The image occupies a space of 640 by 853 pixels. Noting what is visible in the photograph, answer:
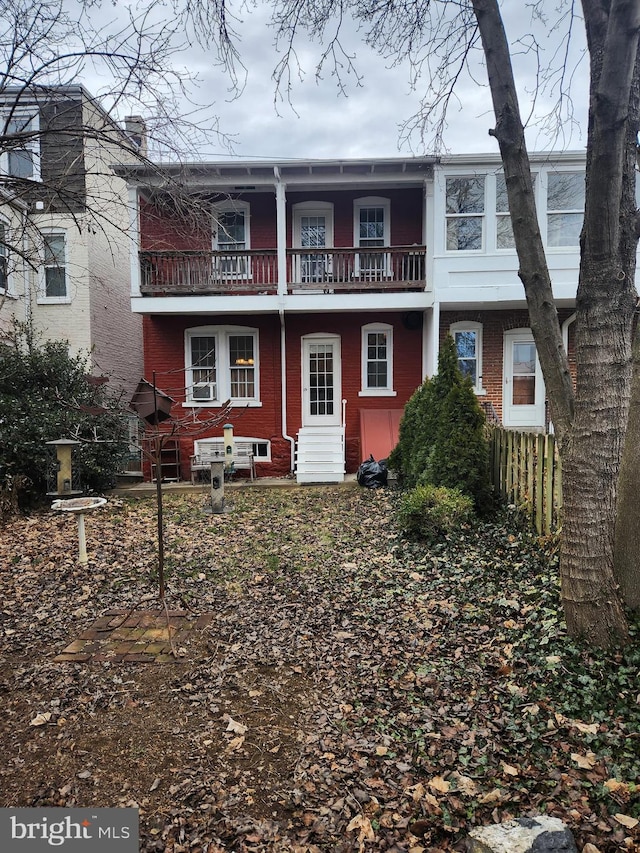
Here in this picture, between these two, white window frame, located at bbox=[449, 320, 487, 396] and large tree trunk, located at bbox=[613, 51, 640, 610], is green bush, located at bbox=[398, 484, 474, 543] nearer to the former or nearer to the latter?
large tree trunk, located at bbox=[613, 51, 640, 610]

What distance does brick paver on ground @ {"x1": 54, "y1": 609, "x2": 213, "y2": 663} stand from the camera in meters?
3.69

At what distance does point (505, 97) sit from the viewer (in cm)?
343

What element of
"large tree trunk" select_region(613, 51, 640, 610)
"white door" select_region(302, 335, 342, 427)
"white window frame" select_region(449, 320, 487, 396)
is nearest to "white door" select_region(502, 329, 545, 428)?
"white window frame" select_region(449, 320, 487, 396)

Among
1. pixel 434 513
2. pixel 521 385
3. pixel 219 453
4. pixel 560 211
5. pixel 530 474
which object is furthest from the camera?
pixel 521 385

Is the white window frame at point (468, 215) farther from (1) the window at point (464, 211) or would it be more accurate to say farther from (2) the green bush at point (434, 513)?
(2) the green bush at point (434, 513)

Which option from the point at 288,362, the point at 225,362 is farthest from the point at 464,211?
the point at 225,362

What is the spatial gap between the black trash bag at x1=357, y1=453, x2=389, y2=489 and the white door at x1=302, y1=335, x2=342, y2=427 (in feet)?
7.71

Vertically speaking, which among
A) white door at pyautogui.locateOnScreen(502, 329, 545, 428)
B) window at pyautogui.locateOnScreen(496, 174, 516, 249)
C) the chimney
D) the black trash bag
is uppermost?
window at pyautogui.locateOnScreen(496, 174, 516, 249)

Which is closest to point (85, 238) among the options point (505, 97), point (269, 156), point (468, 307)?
point (269, 156)

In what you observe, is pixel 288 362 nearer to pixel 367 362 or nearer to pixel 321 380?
pixel 321 380

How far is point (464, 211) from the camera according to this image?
11.1 meters

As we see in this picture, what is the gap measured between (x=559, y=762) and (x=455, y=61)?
579 centimetres

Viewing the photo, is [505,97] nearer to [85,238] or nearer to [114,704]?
[114,704]

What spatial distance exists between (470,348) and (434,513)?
748 cm
